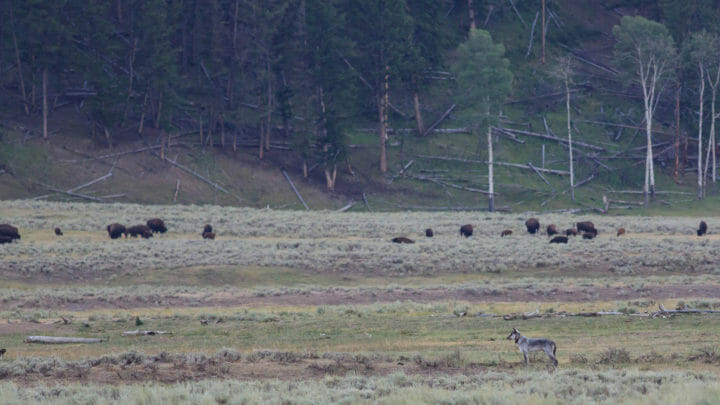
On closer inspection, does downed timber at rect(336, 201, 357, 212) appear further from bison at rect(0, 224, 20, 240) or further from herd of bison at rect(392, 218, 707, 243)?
bison at rect(0, 224, 20, 240)

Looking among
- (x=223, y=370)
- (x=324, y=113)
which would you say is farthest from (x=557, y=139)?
(x=223, y=370)

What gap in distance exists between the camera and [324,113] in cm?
6619

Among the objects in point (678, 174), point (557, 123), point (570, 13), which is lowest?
point (678, 174)

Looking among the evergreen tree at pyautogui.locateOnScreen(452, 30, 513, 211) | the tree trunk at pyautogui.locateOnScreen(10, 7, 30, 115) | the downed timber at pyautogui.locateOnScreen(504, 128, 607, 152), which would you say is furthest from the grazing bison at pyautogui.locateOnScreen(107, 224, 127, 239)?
the downed timber at pyautogui.locateOnScreen(504, 128, 607, 152)

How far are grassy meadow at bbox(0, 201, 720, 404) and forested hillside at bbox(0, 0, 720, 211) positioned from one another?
17252 mm

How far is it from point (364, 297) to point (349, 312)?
3654 millimetres

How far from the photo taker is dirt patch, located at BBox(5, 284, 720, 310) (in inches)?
1046

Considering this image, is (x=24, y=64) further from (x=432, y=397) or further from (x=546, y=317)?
(x=432, y=397)

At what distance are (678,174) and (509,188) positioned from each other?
51.7ft

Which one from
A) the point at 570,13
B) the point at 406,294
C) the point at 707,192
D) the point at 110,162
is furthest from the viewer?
the point at 570,13

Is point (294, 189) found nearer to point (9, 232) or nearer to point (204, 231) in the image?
point (204, 231)

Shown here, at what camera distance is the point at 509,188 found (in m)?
70.2

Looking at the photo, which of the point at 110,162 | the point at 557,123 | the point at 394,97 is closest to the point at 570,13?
→ the point at 557,123

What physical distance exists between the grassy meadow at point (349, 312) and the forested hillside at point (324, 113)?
56.6 ft
